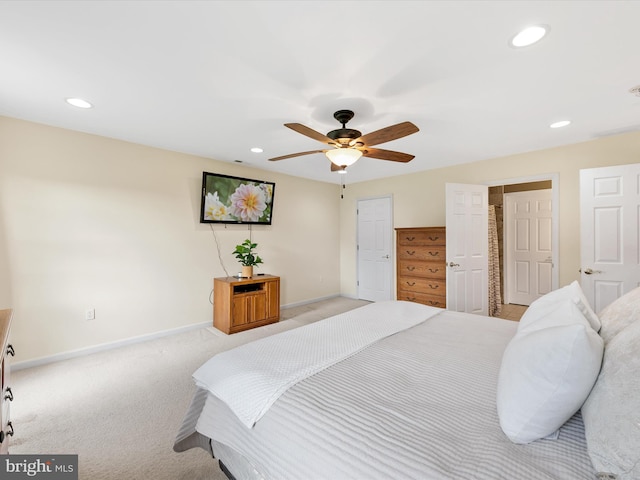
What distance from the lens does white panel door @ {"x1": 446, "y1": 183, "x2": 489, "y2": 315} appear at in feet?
12.5

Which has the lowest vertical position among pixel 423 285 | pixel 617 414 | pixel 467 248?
pixel 423 285

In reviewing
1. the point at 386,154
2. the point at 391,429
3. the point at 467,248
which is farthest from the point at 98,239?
the point at 467,248

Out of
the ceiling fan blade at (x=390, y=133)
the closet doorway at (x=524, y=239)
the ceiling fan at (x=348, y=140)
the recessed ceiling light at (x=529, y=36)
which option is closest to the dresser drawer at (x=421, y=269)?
the closet doorway at (x=524, y=239)

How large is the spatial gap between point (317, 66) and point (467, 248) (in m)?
3.17

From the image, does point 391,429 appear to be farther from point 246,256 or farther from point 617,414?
point 246,256

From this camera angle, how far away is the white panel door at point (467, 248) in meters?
3.82

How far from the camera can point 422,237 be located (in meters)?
4.33

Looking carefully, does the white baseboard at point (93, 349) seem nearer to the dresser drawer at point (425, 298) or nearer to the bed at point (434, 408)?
the bed at point (434, 408)

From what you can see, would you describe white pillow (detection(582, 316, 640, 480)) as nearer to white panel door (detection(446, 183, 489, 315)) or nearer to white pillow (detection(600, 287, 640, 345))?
white pillow (detection(600, 287, 640, 345))

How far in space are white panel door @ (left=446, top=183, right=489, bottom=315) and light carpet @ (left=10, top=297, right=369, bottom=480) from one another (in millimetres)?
2982

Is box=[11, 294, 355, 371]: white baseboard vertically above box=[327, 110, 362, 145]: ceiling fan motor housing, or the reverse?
box=[327, 110, 362, 145]: ceiling fan motor housing

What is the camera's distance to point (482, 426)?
98 cm

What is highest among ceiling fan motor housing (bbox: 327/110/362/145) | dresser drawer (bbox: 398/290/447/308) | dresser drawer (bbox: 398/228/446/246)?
ceiling fan motor housing (bbox: 327/110/362/145)

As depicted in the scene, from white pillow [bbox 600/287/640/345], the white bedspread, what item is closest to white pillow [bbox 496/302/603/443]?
white pillow [bbox 600/287/640/345]
